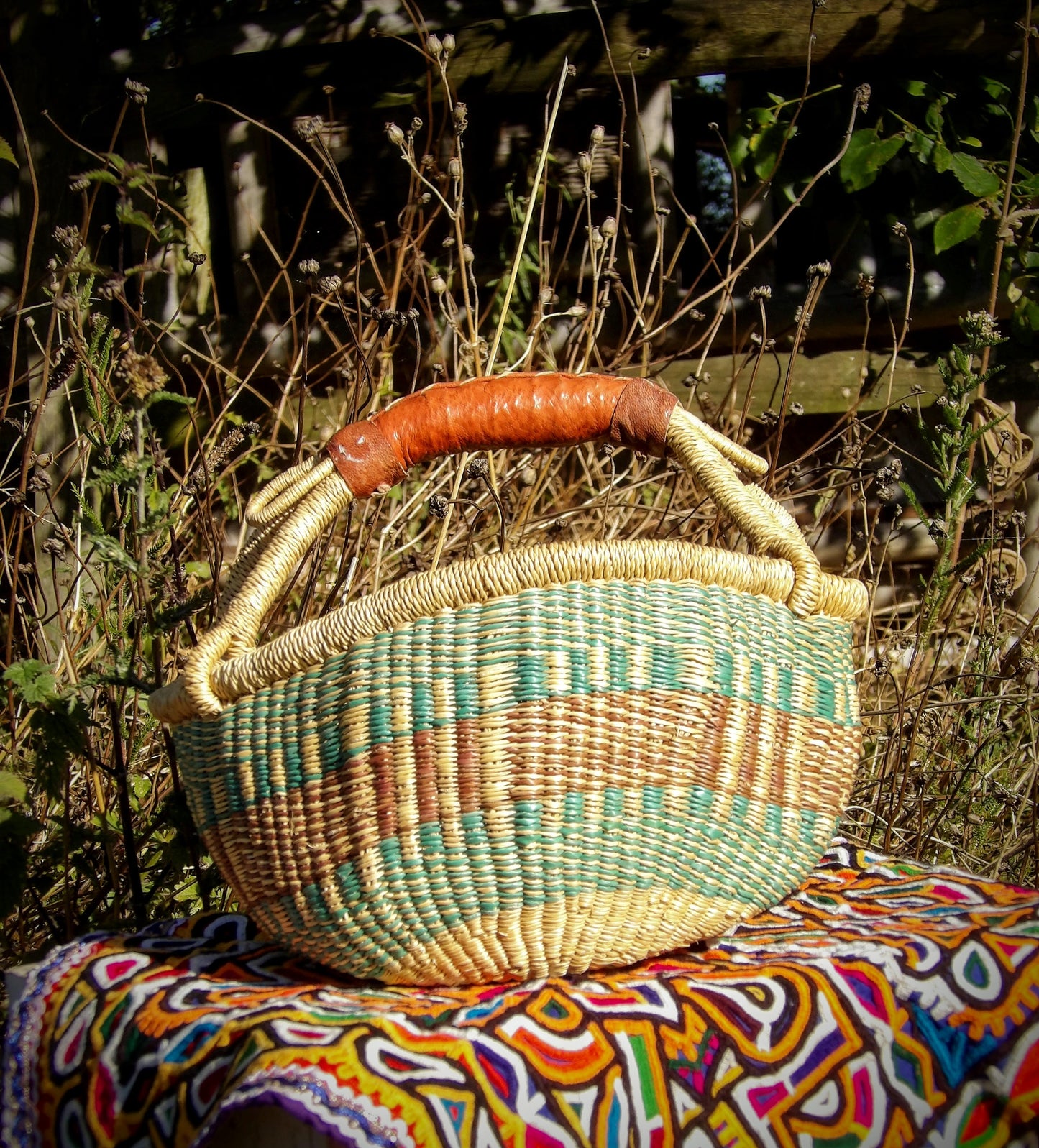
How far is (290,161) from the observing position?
10.5 feet

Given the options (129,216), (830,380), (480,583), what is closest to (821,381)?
(830,380)


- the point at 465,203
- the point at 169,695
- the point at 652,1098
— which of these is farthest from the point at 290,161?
the point at 652,1098

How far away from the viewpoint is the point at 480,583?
38.2 inches

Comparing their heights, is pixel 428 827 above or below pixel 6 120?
below

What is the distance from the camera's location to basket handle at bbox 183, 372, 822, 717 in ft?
3.80

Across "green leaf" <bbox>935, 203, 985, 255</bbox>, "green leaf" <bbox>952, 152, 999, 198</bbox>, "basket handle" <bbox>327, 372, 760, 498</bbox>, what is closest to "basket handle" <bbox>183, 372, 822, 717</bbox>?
"basket handle" <bbox>327, 372, 760, 498</bbox>

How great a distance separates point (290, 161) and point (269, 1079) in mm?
2919

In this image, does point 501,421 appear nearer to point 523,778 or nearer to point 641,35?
point 523,778

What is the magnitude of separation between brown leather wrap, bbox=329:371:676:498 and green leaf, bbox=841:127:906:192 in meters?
1.58

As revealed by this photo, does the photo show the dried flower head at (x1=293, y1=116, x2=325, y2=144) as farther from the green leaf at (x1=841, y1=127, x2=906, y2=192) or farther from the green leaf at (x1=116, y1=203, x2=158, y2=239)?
the green leaf at (x1=841, y1=127, x2=906, y2=192)

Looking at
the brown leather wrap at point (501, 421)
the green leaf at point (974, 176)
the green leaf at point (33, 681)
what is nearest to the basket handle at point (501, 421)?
the brown leather wrap at point (501, 421)

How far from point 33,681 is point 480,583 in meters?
0.68

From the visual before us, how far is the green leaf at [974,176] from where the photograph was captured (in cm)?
234

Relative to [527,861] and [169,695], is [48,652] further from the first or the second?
[527,861]
